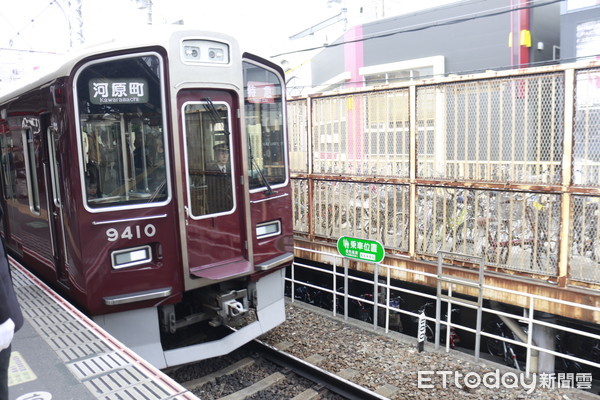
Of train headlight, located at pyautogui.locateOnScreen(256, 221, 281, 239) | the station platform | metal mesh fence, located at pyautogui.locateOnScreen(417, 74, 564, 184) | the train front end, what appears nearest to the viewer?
the station platform

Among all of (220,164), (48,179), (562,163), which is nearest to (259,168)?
(220,164)

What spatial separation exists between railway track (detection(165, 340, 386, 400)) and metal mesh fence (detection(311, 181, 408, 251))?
2.15 meters

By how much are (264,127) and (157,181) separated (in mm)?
1401

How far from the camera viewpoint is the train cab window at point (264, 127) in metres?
5.23

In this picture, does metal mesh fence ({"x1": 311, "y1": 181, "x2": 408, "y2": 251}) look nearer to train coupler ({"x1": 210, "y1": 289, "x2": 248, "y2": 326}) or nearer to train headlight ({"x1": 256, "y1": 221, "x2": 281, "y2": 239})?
train headlight ({"x1": 256, "y1": 221, "x2": 281, "y2": 239})

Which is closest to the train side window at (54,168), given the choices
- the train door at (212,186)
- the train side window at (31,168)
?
the train side window at (31,168)

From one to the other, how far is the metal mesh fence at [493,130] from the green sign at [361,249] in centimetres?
108

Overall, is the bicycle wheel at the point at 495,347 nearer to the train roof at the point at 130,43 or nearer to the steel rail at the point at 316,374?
the steel rail at the point at 316,374

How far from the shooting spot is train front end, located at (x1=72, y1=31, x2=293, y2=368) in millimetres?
4352

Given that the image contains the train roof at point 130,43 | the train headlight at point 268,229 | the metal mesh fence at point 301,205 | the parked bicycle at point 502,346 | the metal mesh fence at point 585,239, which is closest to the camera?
the train roof at point 130,43

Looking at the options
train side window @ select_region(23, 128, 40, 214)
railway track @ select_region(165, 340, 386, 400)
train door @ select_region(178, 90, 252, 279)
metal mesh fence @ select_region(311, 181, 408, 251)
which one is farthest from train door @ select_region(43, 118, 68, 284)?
metal mesh fence @ select_region(311, 181, 408, 251)

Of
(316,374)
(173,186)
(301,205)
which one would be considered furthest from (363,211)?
(173,186)

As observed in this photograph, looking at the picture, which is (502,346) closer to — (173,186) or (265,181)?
(265,181)
